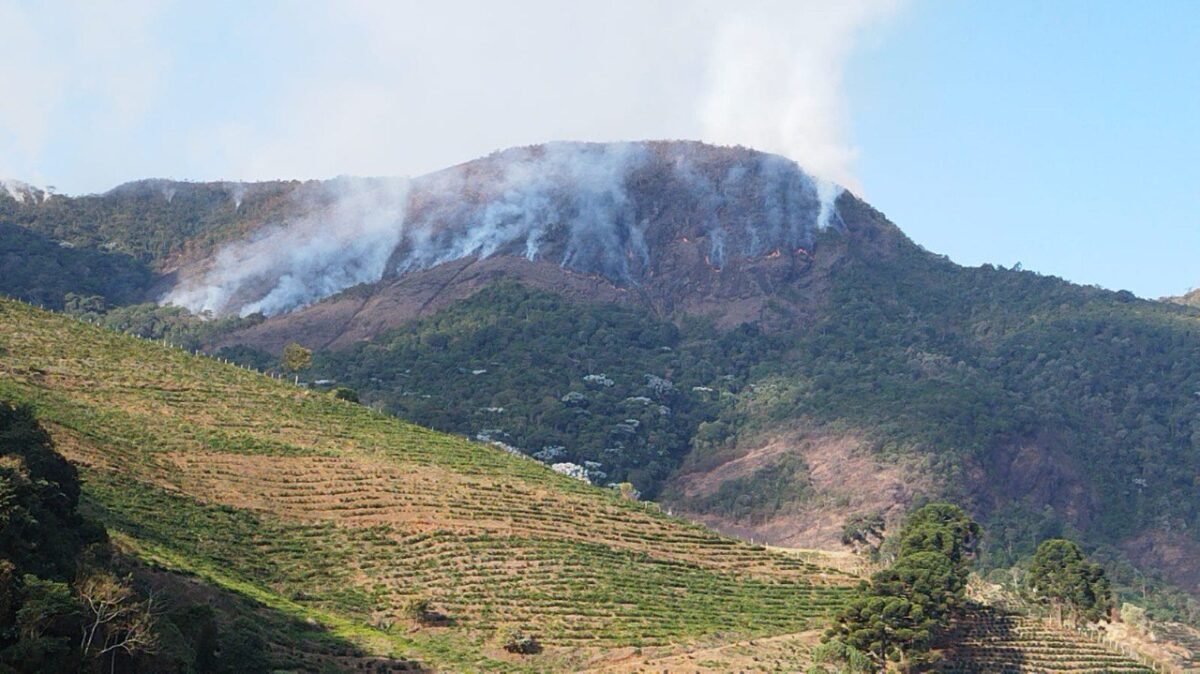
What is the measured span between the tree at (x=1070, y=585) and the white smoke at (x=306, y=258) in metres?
117

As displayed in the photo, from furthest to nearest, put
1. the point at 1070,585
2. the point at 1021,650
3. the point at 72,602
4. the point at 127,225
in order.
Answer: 1. the point at 127,225
2. the point at 1070,585
3. the point at 1021,650
4. the point at 72,602

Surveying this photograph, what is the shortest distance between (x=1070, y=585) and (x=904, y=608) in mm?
20438

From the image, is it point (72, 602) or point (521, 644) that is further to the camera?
point (521, 644)

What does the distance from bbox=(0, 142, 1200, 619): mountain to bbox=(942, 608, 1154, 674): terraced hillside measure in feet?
129

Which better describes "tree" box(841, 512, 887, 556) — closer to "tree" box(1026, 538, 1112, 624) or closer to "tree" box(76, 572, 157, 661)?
"tree" box(1026, 538, 1112, 624)

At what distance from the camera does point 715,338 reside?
566 feet

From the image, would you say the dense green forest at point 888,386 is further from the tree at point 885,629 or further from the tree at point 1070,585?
the tree at point 885,629

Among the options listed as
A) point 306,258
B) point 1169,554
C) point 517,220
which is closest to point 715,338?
point 517,220

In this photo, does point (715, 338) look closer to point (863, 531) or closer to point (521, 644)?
point (863, 531)

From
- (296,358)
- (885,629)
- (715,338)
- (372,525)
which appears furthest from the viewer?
(715,338)

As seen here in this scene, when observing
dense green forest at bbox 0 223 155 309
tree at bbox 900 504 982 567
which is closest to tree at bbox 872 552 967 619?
tree at bbox 900 504 982 567

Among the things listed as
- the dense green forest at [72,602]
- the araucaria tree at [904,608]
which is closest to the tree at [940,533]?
the araucaria tree at [904,608]

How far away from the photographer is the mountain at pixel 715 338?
5202 inches

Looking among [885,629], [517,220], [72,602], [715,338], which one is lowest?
[885,629]
